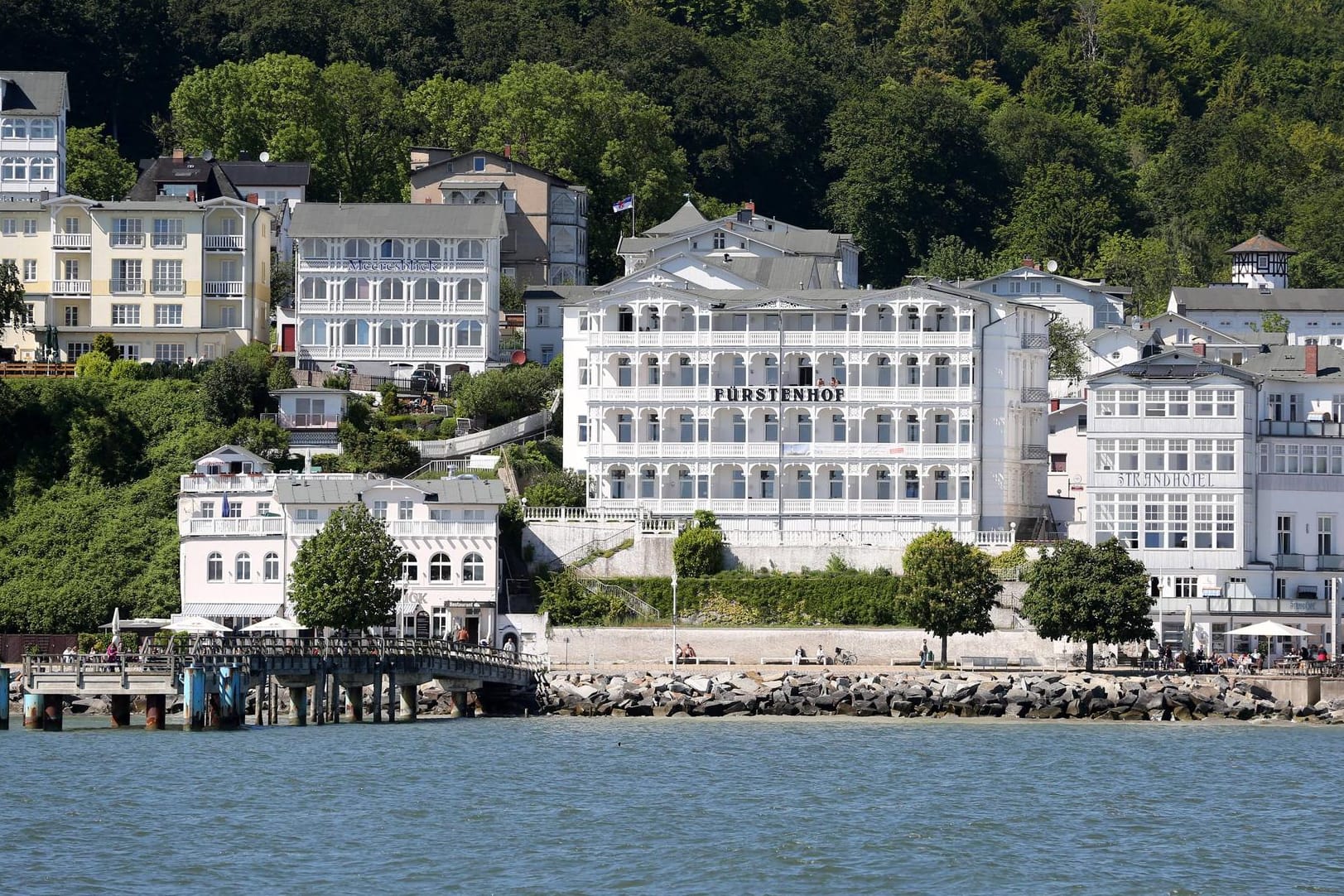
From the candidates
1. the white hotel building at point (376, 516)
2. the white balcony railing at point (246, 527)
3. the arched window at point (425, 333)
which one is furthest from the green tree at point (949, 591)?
the arched window at point (425, 333)

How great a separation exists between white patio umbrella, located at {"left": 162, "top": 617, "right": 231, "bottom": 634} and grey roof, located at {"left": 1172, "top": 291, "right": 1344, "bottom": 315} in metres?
54.1

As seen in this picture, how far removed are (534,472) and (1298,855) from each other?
4413 centimetres

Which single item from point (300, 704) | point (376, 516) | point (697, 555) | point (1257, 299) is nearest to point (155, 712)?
point (300, 704)

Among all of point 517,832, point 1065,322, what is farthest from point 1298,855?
point 1065,322

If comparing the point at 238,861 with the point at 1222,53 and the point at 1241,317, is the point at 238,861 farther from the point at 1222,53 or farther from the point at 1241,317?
the point at 1222,53

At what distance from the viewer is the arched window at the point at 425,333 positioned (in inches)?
4035

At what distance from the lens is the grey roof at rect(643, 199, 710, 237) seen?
361 ft

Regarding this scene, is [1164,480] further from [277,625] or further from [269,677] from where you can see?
[269,677]

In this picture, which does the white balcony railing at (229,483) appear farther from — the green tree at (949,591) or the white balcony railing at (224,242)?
the green tree at (949,591)

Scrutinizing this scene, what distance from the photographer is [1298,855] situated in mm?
52281

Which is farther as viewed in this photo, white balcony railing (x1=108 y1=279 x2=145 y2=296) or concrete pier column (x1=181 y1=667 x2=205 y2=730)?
white balcony railing (x1=108 y1=279 x2=145 y2=296)

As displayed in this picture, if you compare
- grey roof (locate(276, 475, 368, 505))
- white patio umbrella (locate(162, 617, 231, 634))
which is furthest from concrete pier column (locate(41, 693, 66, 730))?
grey roof (locate(276, 475, 368, 505))

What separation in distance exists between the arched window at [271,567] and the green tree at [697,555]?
41.2ft

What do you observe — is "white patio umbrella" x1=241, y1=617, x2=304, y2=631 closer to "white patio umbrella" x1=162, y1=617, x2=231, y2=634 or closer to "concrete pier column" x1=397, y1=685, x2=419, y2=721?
"white patio umbrella" x1=162, y1=617, x2=231, y2=634
